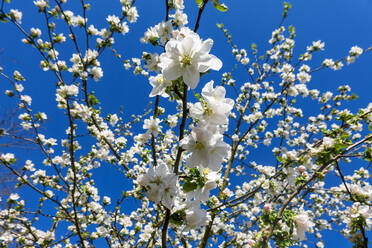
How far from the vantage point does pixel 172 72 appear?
130 cm

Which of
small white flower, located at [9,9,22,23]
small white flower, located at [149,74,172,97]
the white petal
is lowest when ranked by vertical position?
the white petal

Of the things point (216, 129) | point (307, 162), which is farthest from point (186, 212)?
point (307, 162)

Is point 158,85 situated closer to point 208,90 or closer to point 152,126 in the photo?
point 208,90

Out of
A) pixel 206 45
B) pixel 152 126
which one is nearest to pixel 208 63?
pixel 206 45

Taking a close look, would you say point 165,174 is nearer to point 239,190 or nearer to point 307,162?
point 307,162

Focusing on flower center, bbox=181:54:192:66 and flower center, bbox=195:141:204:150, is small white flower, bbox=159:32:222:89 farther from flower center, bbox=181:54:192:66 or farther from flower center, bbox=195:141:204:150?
flower center, bbox=195:141:204:150

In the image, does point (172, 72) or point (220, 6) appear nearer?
point (172, 72)

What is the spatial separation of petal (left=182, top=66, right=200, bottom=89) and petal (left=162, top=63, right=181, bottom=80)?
0.13 ft

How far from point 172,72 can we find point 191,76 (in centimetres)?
13

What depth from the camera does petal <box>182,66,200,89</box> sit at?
126 cm

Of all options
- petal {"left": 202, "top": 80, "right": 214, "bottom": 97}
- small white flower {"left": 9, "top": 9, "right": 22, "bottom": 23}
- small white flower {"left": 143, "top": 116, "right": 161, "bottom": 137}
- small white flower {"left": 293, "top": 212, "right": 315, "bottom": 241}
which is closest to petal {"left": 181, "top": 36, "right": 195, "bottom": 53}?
petal {"left": 202, "top": 80, "right": 214, "bottom": 97}

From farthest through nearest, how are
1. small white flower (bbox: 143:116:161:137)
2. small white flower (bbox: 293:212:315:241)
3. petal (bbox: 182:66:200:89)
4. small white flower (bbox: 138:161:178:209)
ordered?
small white flower (bbox: 143:116:161:137)
small white flower (bbox: 293:212:315:241)
small white flower (bbox: 138:161:178:209)
petal (bbox: 182:66:200:89)

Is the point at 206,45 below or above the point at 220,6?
below

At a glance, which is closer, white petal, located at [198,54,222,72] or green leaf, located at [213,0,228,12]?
white petal, located at [198,54,222,72]
